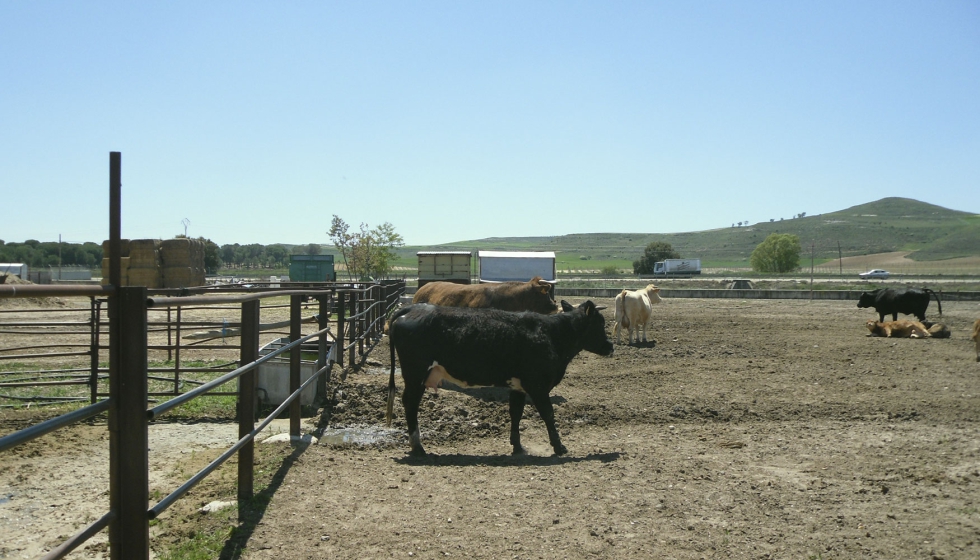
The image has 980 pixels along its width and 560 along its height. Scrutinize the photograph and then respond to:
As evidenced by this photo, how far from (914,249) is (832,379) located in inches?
5787

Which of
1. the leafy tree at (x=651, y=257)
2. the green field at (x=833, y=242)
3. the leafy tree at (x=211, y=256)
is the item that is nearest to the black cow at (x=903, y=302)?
the leafy tree at (x=211, y=256)

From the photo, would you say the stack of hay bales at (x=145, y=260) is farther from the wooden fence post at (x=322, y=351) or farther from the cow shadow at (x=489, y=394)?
the wooden fence post at (x=322, y=351)

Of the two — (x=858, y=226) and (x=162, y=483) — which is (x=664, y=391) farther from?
(x=858, y=226)

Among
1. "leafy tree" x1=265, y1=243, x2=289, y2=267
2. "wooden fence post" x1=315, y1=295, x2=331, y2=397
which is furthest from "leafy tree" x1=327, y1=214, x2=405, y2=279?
"leafy tree" x1=265, y1=243, x2=289, y2=267

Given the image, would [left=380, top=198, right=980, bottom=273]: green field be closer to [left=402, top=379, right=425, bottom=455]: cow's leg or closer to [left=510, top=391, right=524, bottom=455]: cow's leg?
[left=510, top=391, right=524, bottom=455]: cow's leg

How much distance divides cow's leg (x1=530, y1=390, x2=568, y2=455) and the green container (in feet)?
102

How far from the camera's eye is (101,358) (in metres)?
13.9

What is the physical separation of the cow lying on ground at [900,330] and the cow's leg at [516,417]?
1469cm

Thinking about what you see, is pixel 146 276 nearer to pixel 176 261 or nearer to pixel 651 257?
pixel 176 261

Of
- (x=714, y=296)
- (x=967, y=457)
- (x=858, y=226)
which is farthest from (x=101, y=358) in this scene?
(x=858, y=226)

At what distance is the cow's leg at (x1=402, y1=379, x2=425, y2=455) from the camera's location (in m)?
7.02

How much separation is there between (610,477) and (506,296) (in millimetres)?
7255

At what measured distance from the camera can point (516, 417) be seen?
24.3ft

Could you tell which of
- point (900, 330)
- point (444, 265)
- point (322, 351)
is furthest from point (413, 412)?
point (444, 265)
